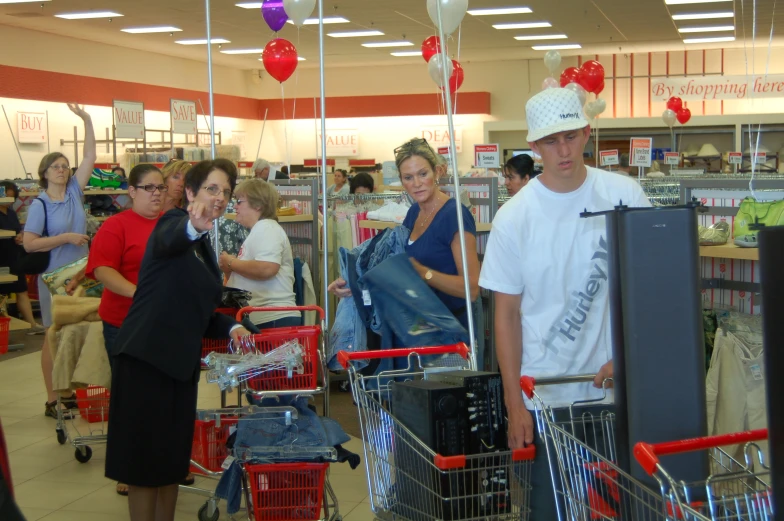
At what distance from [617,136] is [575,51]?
8.63 feet

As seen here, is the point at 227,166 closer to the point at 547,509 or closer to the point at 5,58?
the point at 547,509

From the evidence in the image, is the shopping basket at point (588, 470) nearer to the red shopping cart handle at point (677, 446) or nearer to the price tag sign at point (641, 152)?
the red shopping cart handle at point (677, 446)

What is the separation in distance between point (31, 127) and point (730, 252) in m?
15.2

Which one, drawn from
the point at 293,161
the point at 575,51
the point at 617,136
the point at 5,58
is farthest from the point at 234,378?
the point at 293,161

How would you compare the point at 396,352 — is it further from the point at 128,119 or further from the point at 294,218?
the point at 128,119

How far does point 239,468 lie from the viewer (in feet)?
11.6

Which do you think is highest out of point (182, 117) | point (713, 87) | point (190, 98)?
point (190, 98)

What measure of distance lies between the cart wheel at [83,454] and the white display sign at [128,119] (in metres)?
8.63

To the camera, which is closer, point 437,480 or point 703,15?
point 437,480

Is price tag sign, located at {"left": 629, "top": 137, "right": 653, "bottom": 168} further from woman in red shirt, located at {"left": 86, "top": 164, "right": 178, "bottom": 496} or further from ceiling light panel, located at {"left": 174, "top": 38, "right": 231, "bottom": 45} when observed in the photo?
ceiling light panel, located at {"left": 174, "top": 38, "right": 231, "bottom": 45}

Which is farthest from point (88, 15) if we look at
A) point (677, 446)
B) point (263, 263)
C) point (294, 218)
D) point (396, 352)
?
point (677, 446)

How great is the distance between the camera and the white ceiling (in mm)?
13984

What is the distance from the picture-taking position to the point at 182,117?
15.0 metres

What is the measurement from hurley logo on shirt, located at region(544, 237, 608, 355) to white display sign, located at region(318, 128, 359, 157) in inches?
854
